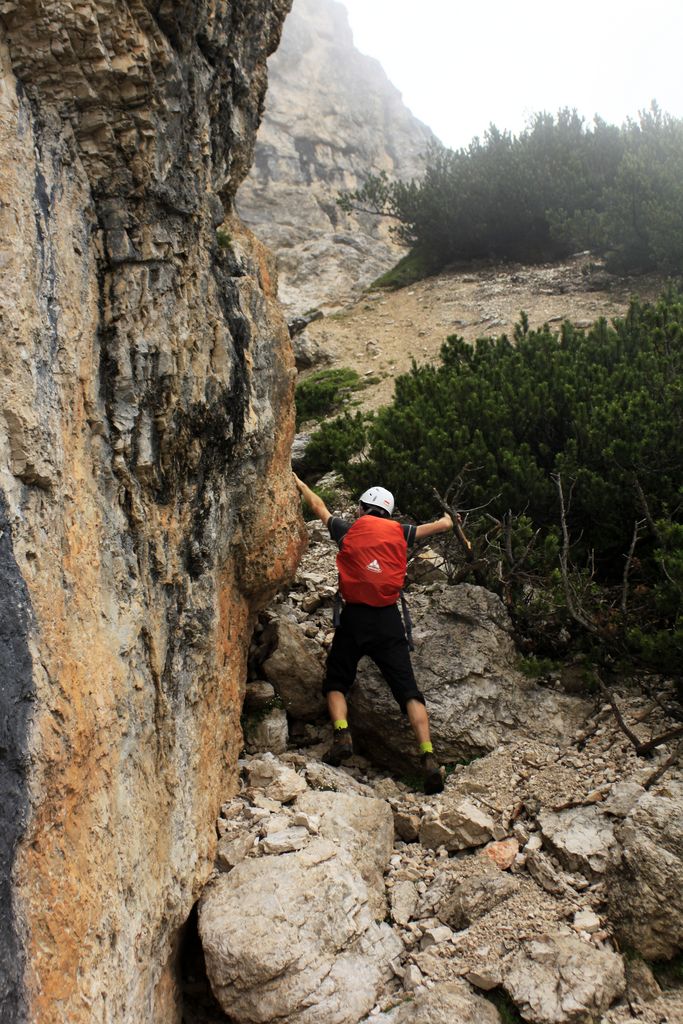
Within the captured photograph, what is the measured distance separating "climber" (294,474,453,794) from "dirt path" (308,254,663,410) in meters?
6.29

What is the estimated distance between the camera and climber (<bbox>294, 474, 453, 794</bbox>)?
16.7 feet

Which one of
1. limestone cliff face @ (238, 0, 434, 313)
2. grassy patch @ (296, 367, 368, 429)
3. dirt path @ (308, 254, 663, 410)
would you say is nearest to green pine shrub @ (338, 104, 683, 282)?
dirt path @ (308, 254, 663, 410)

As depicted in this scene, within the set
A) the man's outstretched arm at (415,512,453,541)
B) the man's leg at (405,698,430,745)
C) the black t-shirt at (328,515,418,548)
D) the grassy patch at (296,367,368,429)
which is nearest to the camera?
the man's leg at (405,698,430,745)

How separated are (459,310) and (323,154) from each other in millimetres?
15428

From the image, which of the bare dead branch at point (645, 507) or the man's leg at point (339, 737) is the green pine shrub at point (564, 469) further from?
the man's leg at point (339, 737)

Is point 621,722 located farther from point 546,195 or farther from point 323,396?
point 546,195

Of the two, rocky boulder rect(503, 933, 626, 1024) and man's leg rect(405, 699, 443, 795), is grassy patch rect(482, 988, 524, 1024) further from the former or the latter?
man's leg rect(405, 699, 443, 795)

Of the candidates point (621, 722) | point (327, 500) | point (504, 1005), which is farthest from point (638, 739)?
point (327, 500)

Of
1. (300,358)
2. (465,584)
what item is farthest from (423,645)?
(300,358)

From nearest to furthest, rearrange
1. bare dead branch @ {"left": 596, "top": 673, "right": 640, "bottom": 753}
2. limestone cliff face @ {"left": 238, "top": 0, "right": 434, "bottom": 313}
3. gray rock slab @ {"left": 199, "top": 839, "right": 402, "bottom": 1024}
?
1. gray rock slab @ {"left": 199, "top": 839, "right": 402, "bottom": 1024}
2. bare dead branch @ {"left": 596, "top": 673, "right": 640, "bottom": 753}
3. limestone cliff face @ {"left": 238, "top": 0, "right": 434, "bottom": 313}

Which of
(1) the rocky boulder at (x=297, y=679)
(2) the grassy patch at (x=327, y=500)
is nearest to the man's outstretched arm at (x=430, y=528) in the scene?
(1) the rocky boulder at (x=297, y=679)

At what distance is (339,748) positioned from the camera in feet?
16.4

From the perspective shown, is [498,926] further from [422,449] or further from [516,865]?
[422,449]

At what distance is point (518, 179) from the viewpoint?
1672 centimetres
